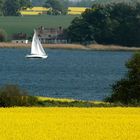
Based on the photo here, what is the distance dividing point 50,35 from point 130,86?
11905cm

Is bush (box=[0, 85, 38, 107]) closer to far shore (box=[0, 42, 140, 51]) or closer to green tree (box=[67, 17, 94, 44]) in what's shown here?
green tree (box=[67, 17, 94, 44])

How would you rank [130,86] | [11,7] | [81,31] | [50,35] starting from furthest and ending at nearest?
[11,7]
[50,35]
[81,31]
[130,86]

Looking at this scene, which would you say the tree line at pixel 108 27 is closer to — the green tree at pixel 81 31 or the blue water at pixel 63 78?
the green tree at pixel 81 31

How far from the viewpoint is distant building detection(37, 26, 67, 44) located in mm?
152750

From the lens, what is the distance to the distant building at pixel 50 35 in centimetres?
15275
